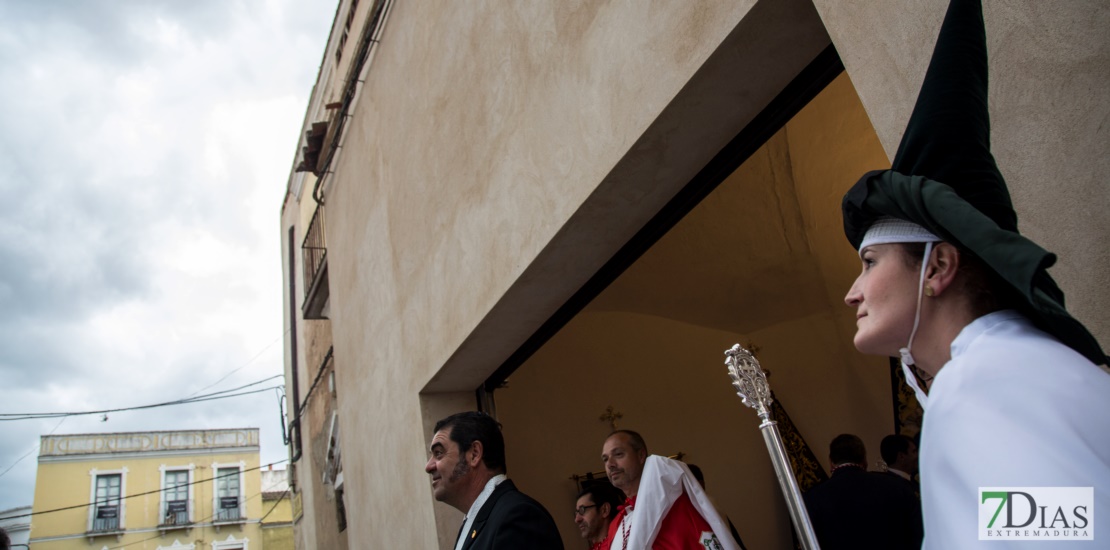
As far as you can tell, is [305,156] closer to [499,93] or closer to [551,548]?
[499,93]

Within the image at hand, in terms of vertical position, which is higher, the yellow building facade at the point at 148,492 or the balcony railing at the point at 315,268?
the yellow building facade at the point at 148,492

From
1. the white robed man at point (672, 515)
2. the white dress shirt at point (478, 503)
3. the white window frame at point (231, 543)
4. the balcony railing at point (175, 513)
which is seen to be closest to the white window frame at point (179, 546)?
the balcony railing at point (175, 513)

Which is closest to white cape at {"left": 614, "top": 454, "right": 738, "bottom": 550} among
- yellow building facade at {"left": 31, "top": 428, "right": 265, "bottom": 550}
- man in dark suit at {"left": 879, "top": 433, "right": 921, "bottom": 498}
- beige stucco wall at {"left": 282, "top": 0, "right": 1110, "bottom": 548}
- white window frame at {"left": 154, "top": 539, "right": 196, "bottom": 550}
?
beige stucco wall at {"left": 282, "top": 0, "right": 1110, "bottom": 548}

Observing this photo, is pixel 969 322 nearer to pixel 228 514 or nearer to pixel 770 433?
pixel 770 433

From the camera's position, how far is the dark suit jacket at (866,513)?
14.0ft

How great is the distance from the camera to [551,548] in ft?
10.6

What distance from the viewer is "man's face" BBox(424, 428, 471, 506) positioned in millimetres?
3723

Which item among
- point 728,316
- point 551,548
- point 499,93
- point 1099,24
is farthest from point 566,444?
point 1099,24

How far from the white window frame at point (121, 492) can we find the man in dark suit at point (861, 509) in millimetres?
Answer: 33942

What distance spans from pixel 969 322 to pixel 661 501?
263cm

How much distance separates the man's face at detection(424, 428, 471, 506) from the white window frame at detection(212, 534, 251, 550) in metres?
34.3

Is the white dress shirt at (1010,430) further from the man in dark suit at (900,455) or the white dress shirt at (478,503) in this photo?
the man in dark suit at (900,455)

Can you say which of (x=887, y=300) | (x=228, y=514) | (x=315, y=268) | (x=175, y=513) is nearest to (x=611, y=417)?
(x=315, y=268)

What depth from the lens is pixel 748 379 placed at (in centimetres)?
269
